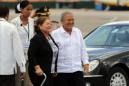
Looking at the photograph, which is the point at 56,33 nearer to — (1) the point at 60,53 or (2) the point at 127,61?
(1) the point at 60,53

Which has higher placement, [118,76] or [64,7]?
[118,76]

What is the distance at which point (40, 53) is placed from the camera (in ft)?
28.1

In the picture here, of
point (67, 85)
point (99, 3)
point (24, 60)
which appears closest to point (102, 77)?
point (67, 85)

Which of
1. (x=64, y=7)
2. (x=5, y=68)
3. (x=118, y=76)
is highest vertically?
(x=5, y=68)

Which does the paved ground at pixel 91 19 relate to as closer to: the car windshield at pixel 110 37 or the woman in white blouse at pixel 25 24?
the car windshield at pixel 110 37

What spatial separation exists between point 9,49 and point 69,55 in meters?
0.93

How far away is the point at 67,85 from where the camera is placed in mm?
9164

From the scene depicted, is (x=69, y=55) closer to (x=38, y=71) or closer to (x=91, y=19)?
(x=38, y=71)

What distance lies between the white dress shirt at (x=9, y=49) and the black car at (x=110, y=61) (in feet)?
9.93

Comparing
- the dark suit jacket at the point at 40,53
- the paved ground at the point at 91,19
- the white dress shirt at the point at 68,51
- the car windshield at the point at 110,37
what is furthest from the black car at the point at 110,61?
the paved ground at the point at 91,19

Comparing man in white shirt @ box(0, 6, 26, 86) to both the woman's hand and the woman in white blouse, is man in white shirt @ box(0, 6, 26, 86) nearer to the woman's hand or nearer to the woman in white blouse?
the woman's hand

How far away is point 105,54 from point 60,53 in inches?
Answer: 116

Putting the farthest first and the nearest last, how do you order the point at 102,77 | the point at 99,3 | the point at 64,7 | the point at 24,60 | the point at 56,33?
the point at 64,7 → the point at 99,3 → the point at 102,77 → the point at 56,33 → the point at 24,60

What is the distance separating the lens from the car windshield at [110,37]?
12.8 meters
